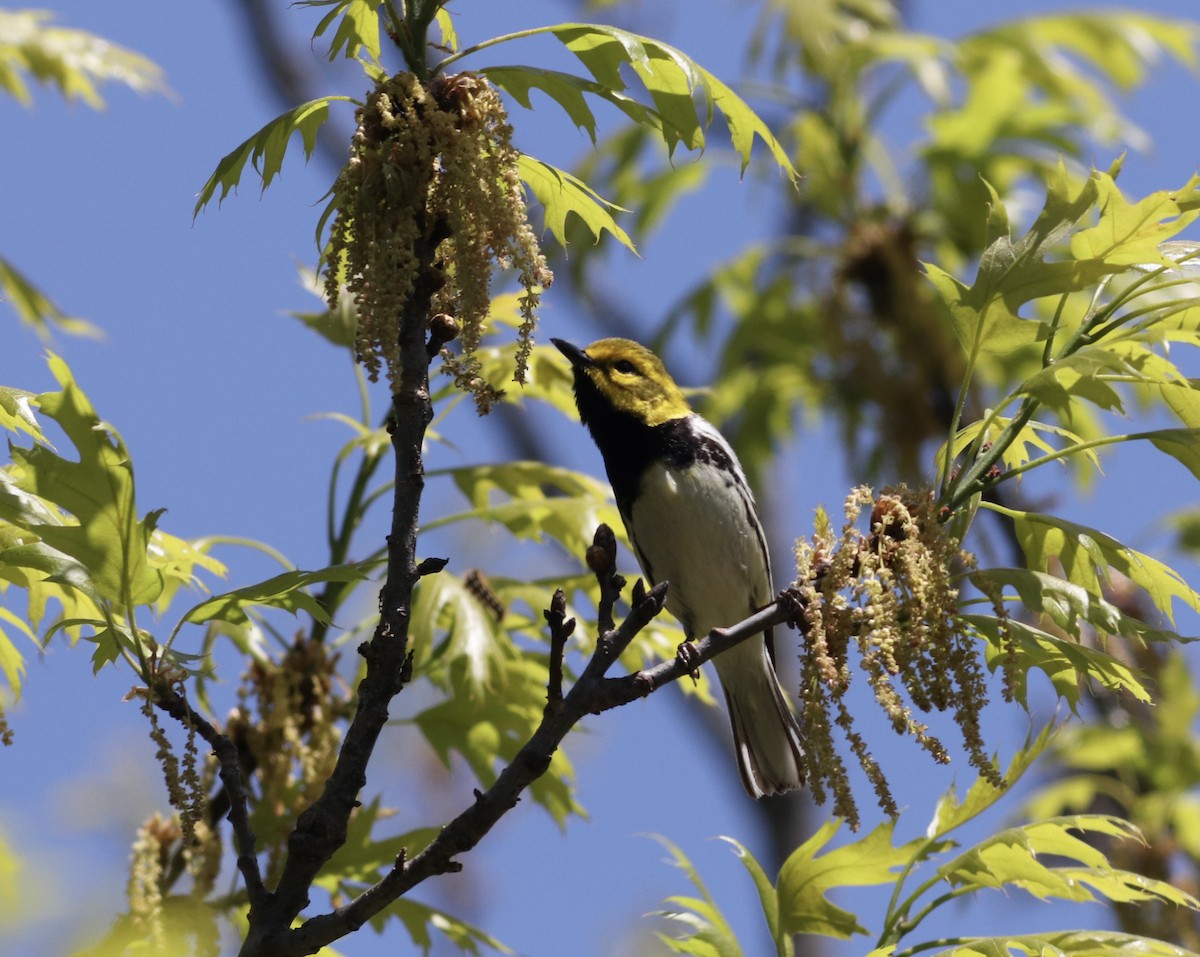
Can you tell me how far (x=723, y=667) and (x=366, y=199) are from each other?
2.31 meters

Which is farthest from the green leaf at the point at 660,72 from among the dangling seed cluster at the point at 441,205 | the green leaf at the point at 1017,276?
the green leaf at the point at 1017,276

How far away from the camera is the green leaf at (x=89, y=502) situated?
5.93 ft

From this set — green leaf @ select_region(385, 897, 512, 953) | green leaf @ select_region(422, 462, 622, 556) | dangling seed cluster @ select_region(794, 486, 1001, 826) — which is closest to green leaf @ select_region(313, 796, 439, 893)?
green leaf @ select_region(385, 897, 512, 953)

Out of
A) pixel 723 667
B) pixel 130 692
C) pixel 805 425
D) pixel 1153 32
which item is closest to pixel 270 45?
pixel 805 425

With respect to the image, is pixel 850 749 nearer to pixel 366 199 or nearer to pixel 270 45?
pixel 366 199

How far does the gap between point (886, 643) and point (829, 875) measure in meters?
0.77

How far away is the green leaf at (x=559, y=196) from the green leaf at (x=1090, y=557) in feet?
2.48

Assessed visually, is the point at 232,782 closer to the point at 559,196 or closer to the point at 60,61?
the point at 559,196

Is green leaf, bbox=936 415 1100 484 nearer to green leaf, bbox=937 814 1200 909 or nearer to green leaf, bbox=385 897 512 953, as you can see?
green leaf, bbox=937 814 1200 909

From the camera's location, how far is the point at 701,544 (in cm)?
369

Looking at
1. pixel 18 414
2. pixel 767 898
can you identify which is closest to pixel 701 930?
pixel 767 898

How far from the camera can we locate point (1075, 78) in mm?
6039

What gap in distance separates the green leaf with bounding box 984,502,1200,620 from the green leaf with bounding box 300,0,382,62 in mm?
1205

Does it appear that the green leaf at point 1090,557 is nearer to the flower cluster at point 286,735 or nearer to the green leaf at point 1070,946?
the green leaf at point 1070,946
